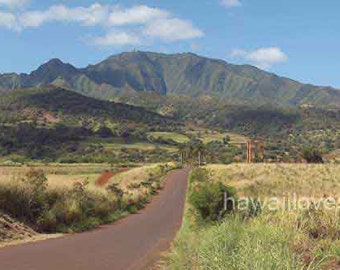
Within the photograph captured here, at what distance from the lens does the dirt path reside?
12703mm

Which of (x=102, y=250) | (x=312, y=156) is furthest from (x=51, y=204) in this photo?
(x=312, y=156)

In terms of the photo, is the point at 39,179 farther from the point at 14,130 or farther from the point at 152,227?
the point at 14,130

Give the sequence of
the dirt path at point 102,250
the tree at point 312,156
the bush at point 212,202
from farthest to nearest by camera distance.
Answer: the tree at point 312,156 < the bush at point 212,202 < the dirt path at point 102,250

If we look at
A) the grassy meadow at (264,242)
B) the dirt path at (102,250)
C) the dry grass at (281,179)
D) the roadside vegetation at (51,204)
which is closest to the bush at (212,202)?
the grassy meadow at (264,242)

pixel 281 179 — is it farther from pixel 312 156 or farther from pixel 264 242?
pixel 312 156

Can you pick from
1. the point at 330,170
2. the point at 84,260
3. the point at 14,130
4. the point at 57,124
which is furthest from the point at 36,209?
the point at 57,124

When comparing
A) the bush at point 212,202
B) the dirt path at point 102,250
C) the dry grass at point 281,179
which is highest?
the bush at point 212,202

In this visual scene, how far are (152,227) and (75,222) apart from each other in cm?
277

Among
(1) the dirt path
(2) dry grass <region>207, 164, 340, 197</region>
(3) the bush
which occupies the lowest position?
(2) dry grass <region>207, 164, 340, 197</region>

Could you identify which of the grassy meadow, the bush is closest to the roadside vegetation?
the grassy meadow

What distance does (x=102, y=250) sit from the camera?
1510 centimetres

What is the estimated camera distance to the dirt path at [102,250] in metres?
12.7

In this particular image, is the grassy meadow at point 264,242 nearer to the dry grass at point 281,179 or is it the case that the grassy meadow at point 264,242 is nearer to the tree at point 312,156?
the dry grass at point 281,179

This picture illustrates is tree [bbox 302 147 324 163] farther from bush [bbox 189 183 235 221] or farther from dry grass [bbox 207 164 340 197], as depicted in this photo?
bush [bbox 189 183 235 221]
